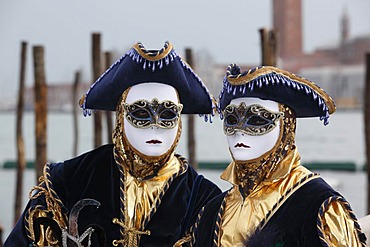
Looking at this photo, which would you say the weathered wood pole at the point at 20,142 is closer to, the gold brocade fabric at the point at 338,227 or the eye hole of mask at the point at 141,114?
the eye hole of mask at the point at 141,114

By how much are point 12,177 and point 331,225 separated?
36.7 ft

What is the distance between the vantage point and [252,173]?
2.41 meters

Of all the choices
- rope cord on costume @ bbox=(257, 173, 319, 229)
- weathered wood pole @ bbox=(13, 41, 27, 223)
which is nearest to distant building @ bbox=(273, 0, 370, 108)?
weathered wood pole @ bbox=(13, 41, 27, 223)

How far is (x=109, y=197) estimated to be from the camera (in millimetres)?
2840

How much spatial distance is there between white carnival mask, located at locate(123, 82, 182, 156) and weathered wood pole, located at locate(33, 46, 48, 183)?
2853 millimetres

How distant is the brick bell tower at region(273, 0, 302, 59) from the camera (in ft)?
63.1

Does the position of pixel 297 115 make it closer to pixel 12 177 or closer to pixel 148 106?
pixel 148 106

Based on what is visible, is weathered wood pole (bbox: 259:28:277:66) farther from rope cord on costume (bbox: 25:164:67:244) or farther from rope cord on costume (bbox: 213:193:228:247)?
rope cord on costume (bbox: 213:193:228:247)

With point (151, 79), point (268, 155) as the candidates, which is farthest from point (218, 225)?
point (151, 79)

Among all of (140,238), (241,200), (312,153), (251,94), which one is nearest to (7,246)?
(140,238)

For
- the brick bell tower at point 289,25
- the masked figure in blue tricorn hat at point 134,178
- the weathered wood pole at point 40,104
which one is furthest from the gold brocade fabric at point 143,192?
the brick bell tower at point 289,25

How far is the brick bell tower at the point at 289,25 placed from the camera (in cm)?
1924

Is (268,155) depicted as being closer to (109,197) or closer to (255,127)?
(255,127)

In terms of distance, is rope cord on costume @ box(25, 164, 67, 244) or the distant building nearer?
rope cord on costume @ box(25, 164, 67, 244)
